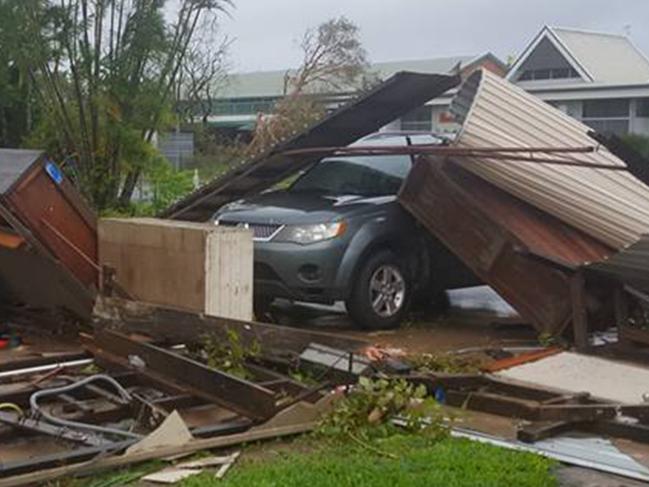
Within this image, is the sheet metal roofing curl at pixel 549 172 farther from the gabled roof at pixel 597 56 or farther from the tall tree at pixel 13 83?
the gabled roof at pixel 597 56

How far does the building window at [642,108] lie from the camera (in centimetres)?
4409

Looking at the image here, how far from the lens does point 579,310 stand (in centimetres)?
876

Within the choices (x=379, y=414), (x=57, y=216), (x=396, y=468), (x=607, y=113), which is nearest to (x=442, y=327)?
(x=57, y=216)

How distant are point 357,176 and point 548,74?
133 ft

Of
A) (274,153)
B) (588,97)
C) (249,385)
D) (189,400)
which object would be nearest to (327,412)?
(249,385)

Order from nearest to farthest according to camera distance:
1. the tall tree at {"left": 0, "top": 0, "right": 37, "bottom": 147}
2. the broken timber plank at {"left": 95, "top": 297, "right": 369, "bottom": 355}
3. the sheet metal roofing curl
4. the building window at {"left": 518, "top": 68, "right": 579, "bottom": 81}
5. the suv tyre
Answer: the broken timber plank at {"left": 95, "top": 297, "right": 369, "bottom": 355} → the sheet metal roofing curl → the suv tyre → the tall tree at {"left": 0, "top": 0, "right": 37, "bottom": 147} → the building window at {"left": 518, "top": 68, "right": 579, "bottom": 81}

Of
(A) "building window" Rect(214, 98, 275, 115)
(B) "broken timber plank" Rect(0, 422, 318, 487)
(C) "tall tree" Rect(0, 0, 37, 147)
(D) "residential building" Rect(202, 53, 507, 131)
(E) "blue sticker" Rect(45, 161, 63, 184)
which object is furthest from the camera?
(A) "building window" Rect(214, 98, 275, 115)

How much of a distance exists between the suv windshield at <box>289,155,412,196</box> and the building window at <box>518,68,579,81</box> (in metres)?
38.5

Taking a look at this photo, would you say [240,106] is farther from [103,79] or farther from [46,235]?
[46,235]

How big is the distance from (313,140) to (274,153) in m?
0.53

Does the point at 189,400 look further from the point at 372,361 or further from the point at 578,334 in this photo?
the point at 578,334

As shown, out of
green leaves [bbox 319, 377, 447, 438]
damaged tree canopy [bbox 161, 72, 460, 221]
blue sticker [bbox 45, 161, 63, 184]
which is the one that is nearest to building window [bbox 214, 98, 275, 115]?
damaged tree canopy [bbox 161, 72, 460, 221]

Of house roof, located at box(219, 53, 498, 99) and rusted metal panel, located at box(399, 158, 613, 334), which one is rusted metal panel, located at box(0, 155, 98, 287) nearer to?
rusted metal panel, located at box(399, 158, 613, 334)

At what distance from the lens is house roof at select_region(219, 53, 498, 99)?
56.5 metres
